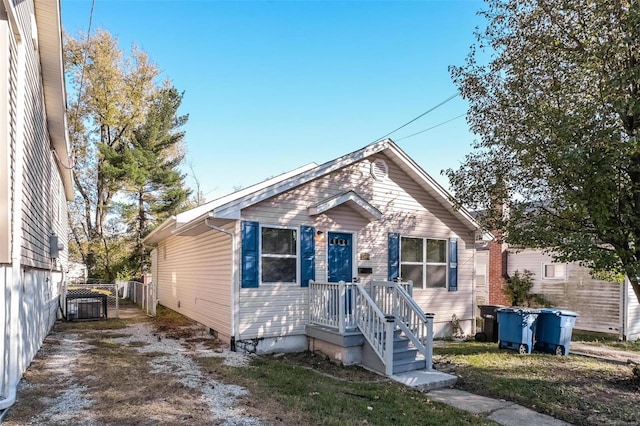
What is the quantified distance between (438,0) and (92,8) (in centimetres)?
835

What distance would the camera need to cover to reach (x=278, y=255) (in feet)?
28.4

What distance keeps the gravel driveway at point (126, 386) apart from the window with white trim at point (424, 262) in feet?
16.2

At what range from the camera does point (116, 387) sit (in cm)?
540

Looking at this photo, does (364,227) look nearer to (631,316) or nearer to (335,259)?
(335,259)

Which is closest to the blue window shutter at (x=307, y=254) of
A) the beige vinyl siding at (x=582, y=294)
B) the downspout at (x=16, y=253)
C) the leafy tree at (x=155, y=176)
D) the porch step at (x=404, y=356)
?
the porch step at (x=404, y=356)

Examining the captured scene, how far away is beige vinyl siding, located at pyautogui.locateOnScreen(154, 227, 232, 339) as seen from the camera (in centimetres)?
869

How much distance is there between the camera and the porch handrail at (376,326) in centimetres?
700

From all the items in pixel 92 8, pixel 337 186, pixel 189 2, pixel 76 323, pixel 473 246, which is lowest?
pixel 76 323

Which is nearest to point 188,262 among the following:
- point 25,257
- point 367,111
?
point 25,257

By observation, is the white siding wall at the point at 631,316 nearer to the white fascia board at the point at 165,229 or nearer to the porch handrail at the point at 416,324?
the porch handrail at the point at 416,324

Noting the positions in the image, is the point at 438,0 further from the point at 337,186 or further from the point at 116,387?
the point at 116,387

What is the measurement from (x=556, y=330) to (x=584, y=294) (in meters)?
4.72

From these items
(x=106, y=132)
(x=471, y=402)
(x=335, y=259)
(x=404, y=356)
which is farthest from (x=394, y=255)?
(x=106, y=132)

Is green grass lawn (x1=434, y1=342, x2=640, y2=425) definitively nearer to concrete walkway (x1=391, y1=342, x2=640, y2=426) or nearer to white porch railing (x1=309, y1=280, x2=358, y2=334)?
concrete walkway (x1=391, y1=342, x2=640, y2=426)
